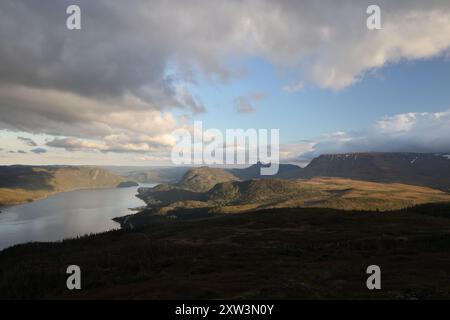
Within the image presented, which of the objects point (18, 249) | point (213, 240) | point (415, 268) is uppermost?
point (415, 268)

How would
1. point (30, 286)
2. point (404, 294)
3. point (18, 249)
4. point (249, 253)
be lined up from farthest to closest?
point (18, 249), point (249, 253), point (30, 286), point (404, 294)

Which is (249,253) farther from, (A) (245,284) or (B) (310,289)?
(B) (310,289)

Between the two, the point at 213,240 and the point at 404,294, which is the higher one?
→ the point at 404,294

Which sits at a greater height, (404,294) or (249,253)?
(404,294)

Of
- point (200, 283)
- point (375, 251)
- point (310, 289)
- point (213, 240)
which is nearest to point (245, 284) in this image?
point (200, 283)
